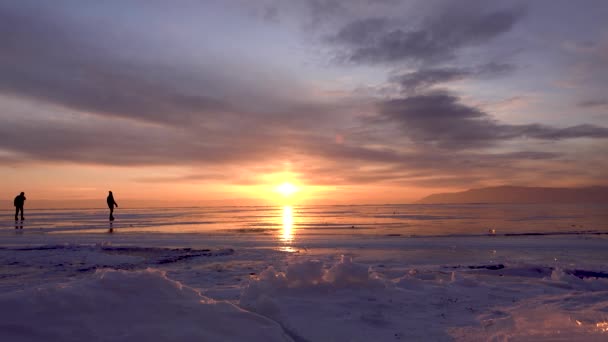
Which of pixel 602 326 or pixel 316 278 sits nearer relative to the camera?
pixel 602 326

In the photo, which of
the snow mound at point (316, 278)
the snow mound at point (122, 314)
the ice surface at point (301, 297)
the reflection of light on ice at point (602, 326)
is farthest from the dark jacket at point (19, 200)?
the reflection of light on ice at point (602, 326)

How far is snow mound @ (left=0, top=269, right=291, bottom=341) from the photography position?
3623mm

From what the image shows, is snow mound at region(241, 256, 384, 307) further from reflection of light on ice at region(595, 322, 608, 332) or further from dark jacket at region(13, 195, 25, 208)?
dark jacket at region(13, 195, 25, 208)

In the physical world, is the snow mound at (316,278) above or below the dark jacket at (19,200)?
below

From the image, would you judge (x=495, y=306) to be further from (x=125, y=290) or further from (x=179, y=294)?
(x=125, y=290)

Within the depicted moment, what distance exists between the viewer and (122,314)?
4129mm

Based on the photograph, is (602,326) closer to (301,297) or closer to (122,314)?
(301,297)

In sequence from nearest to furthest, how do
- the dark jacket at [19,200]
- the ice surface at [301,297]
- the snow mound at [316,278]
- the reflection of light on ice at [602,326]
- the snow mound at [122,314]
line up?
1. the snow mound at [122,314]
2. the ice surface at [301,297]
3. the reflection of light on ice at [602,326]
4. the snow mound at [316,278]
5. the dark jacket at [19,200]

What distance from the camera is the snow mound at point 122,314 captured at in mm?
3623

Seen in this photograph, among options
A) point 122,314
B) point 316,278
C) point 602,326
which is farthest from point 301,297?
point 602,326

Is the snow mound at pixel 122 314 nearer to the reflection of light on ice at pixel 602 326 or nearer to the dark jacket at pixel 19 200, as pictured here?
the reflection of light on ice at pixel 602 326

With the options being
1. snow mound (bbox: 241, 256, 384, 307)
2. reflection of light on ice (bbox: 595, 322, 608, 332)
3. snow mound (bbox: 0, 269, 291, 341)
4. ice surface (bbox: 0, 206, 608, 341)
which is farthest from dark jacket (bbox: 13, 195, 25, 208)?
reflection of light on ice (bbox: 595, 322, 608, 332)

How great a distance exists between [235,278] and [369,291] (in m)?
3.20

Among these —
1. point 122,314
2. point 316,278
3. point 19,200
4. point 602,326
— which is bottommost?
point 602,326
